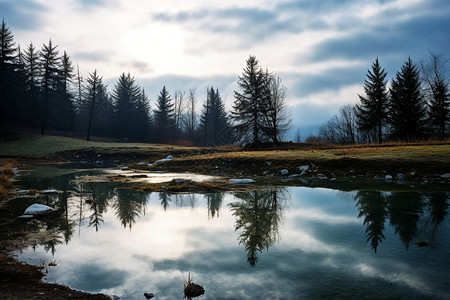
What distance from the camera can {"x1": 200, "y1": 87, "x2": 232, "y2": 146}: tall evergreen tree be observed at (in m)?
64.1

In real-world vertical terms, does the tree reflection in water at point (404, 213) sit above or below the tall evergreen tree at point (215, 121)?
below

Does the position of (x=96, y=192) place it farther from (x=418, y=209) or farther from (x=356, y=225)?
(x=418, y=209)

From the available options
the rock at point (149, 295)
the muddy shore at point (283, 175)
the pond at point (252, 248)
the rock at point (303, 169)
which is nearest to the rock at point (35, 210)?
the pond at point (252, 248)

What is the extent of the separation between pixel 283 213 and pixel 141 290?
519 cm

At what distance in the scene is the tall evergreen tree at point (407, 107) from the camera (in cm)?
3809

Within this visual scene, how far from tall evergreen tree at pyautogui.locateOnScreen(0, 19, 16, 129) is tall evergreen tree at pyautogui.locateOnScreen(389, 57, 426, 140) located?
58883 mm

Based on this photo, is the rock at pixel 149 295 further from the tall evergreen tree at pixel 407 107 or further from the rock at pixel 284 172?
the tall evergreen tree at pixel 407 107

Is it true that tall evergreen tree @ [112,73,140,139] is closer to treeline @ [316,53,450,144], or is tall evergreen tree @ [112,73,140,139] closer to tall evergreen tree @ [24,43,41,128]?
tall evergreen tree @ [24,43,41,128]

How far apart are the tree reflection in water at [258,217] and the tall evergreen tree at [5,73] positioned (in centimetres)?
5058

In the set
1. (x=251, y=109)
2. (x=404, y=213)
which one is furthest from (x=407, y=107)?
(x=404, y=213)

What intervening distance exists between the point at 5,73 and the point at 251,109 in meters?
41.4

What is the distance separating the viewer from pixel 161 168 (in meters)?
23.5

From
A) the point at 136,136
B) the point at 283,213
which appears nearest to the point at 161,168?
the point at 283,213

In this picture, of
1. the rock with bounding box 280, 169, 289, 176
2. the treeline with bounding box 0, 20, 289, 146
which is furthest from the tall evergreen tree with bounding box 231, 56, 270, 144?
the rock with bounding box 280, 169, 289, 176
